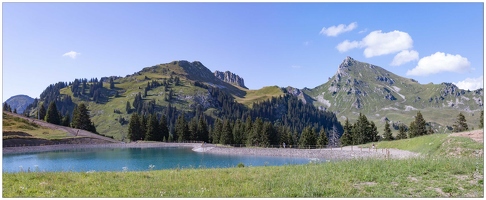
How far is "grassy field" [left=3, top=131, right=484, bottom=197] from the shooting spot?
12.8 metres

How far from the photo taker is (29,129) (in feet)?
336

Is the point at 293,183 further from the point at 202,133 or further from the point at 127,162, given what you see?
the point at 202,133

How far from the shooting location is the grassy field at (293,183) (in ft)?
42.0

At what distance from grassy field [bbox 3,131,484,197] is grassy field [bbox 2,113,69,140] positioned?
9431 cm

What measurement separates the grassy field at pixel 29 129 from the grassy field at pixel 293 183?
9431 centimetres

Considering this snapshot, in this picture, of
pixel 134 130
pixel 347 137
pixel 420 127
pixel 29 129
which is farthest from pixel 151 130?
pixel 420 127

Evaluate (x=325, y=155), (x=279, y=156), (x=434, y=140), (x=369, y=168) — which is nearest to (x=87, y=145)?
(x=279, y=156)

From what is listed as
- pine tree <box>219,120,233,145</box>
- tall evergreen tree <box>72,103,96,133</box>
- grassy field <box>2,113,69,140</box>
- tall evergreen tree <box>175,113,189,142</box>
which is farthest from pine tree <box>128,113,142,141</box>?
pine tree <box>219,120,233,145</box>

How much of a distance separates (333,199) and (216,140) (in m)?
100

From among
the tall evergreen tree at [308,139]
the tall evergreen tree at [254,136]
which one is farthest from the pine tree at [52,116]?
the tall evergreen tree at [308,139]

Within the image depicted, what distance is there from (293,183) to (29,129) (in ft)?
367

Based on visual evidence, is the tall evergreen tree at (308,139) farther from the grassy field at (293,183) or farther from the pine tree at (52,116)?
the pine tree at (52,116)

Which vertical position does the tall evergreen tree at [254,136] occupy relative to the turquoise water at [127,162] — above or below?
above

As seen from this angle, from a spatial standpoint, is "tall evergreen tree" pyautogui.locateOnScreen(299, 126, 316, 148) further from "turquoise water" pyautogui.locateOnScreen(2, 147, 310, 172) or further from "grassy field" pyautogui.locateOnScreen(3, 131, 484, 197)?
"grassy field" pyautogui.locateOnScreen(3, 131, 484, 197)
